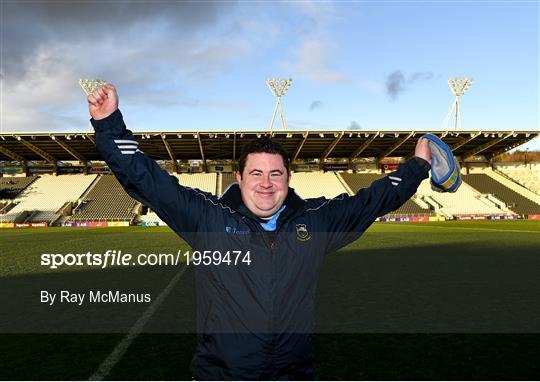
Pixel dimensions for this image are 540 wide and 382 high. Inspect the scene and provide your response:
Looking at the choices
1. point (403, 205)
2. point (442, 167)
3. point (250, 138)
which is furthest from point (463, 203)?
point (442, 167)

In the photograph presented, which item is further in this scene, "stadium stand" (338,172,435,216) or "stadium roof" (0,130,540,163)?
"stadium roof" (0,130,540,163)

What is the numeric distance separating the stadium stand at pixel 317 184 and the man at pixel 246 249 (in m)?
47.2

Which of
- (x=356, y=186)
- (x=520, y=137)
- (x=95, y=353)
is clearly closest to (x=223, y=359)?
(x=95, y=353)

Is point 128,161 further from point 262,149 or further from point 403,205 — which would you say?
point 403,205

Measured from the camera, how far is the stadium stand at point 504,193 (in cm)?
4850

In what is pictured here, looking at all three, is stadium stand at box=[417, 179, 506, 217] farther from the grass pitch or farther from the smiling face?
the smiling face

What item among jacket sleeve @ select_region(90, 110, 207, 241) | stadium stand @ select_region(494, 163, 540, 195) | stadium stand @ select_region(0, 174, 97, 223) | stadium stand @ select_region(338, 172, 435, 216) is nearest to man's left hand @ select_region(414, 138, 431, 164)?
jacket sleeve @ select_region(90, 110, 207, 241)

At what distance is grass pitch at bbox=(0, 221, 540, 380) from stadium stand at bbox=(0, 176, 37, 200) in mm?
42057

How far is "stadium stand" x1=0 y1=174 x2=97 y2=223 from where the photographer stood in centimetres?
4522

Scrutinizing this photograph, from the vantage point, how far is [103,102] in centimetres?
247

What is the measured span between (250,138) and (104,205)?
633 inches

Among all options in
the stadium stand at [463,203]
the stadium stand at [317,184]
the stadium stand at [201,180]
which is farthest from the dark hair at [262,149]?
the stadium stand at [201,180]

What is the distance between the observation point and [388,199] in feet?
9.42

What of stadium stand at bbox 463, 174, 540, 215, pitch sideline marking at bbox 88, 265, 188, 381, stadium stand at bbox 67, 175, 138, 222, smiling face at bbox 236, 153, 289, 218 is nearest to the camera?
smiling face at bbox 236, 153, 289, 218
